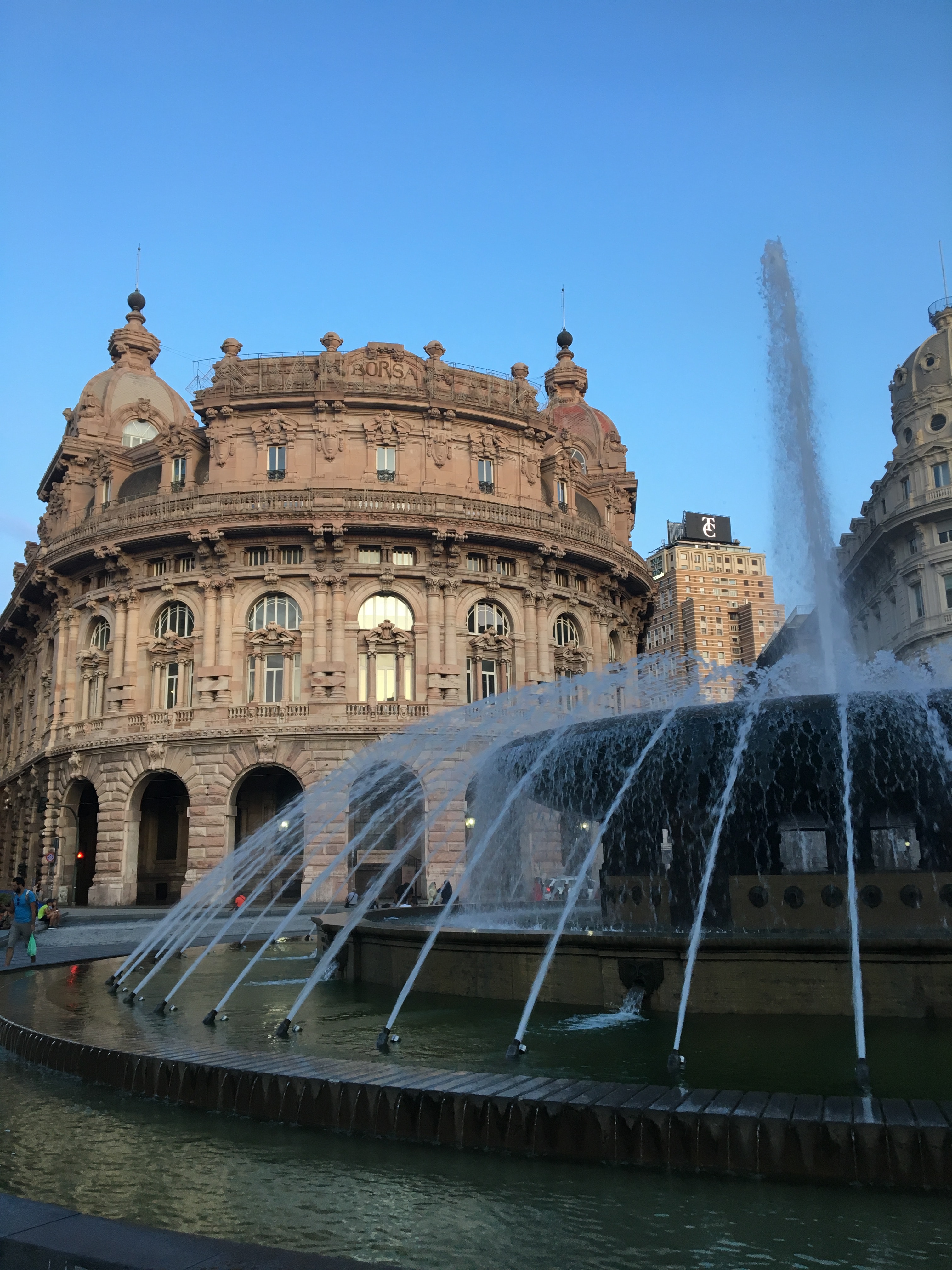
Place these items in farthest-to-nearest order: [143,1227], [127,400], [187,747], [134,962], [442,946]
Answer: [127,400] → [187,747] → [134,962] → [442,946] → [143,1227]

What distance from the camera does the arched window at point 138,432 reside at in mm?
51469

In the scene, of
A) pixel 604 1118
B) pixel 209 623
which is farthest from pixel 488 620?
pixel 604 1118

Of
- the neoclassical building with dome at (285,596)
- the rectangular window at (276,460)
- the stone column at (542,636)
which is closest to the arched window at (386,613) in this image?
the neoclassical building with dome at (285,596)

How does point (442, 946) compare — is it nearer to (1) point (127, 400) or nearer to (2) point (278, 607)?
(2) point (278, 607)

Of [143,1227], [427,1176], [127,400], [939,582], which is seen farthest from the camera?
[127,400]

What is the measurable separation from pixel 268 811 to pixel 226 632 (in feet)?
25.1

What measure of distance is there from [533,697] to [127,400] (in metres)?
34.0

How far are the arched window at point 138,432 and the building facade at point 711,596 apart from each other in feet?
334

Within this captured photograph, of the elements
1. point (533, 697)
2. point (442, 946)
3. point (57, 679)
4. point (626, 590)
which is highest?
point (626, 590)

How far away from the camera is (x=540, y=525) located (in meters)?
42.8

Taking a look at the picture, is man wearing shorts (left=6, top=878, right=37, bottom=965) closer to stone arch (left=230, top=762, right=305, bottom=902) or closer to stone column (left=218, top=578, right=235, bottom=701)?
stone arch (left=230, top=762, right=305, bottom=902)

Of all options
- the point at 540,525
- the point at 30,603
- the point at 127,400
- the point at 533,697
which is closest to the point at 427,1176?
the point at 533,697

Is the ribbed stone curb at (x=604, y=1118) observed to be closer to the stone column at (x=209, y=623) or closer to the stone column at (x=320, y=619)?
the stone column at (x=320, y=619)

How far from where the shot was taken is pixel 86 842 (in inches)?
1896
